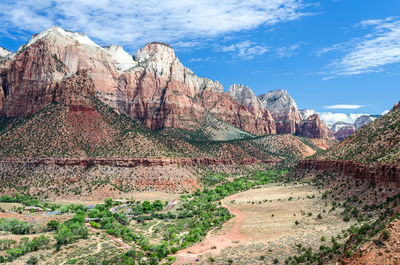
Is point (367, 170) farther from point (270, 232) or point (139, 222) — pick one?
point (139, 222)

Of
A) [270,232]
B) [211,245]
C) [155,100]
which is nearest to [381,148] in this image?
[270,232]

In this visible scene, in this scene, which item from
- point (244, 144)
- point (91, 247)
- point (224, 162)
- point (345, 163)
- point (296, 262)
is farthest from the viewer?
point (244, 144)

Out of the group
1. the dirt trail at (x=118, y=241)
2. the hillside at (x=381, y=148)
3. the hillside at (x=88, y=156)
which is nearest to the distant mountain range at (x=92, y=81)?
the hillside at (x=88, y=156)

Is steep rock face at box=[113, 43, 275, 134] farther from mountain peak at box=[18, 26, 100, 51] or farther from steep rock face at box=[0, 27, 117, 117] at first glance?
steep rock face at box=[0, 27, 117, 117]

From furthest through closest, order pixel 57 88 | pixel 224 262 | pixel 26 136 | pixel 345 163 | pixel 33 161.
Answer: pixel 57 88 < pixel 26 136 < pixel 33 161 < pixel 345 163 < pixel 224 262

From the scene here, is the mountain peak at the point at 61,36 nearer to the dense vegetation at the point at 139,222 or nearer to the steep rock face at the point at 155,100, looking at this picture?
the steep rock face at the point at 155,100

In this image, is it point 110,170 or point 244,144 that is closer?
point 110,170

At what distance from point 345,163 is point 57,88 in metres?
97.0

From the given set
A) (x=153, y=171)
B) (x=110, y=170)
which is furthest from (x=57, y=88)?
(x=153, y=171)

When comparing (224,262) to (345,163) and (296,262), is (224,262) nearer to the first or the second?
(296,262)

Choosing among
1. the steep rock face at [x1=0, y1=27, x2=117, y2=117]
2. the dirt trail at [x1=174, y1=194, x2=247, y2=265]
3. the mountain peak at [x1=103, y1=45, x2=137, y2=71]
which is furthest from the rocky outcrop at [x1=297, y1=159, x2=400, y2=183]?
the mountain peak at [x1=103, y1=45, x2=137, y2=71]

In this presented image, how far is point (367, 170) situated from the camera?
48.2 meters

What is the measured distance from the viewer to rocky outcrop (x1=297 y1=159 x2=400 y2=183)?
134 ft

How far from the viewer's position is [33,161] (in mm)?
91125
